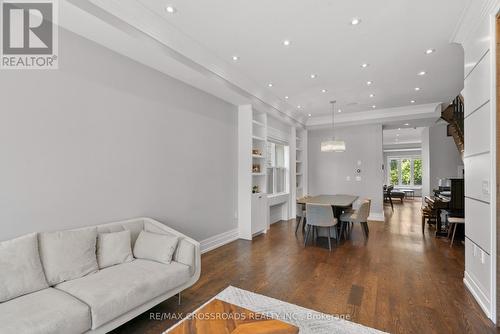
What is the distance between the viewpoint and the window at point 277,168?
674cm

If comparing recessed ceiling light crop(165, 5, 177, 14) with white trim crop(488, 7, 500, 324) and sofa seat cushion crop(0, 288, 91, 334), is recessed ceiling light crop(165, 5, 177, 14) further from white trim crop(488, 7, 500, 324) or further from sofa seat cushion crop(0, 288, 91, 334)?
white trim crop(488, 7, 500, 324)

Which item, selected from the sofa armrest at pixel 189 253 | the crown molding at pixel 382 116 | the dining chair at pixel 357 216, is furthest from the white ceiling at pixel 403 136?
the sofa armrest at pixel 189 253

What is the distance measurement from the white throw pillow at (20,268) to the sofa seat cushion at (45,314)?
70mm

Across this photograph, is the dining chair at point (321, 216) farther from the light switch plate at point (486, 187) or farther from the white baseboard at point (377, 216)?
the white baseboard at point (377, 216)

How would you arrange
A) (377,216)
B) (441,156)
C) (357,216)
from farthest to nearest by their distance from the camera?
(441,156) → (377,216) → (357,216)

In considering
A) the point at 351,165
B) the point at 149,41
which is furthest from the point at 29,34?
the point at 351,165

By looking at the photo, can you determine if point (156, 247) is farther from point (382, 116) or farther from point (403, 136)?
point (403, 136)

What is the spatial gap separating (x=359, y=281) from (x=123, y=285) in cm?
277

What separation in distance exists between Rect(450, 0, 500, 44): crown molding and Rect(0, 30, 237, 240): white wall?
11.9ft

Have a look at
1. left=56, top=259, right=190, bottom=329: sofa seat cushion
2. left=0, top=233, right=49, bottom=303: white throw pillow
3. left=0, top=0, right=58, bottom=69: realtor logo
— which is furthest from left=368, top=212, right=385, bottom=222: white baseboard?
left=0, top=0, right=58, bottom=69: realtor logo

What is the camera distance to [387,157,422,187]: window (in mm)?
15758

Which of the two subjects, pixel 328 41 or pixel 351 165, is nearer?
pixel 328 41

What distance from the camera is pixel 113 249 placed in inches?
103

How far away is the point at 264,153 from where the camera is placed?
577 centimetres
